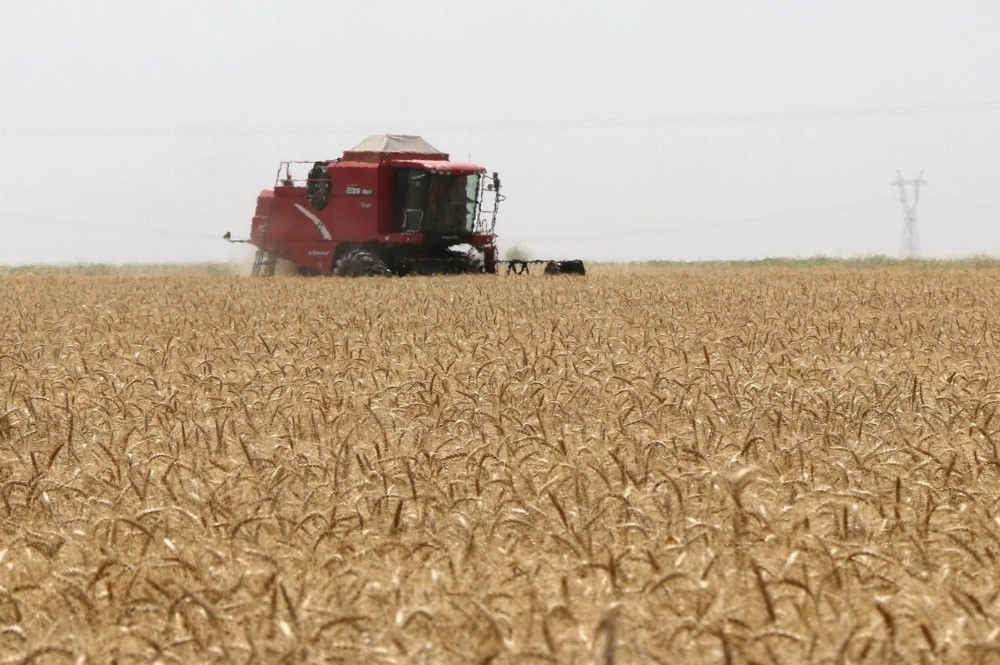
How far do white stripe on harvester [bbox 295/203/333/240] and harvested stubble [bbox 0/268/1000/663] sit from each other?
2317 cm

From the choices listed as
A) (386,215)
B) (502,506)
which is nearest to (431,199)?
(386,215)

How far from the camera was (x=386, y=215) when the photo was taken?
35.2m

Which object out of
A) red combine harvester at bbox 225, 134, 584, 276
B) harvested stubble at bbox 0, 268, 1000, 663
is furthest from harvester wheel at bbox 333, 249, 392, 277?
harvested stubble at bbox 0, 268, 1000, 663

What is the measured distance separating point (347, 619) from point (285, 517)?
188 cm

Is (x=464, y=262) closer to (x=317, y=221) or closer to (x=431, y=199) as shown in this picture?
(x=431, y=199)

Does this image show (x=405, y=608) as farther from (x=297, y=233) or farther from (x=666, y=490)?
(x=297, y=233)

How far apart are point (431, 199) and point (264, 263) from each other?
535 centimetres

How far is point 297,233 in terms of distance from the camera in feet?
121

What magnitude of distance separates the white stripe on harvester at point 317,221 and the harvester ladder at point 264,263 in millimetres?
1658

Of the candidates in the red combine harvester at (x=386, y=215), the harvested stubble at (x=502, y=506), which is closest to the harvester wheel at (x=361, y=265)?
the red combine harvester at (x=386, y=215)

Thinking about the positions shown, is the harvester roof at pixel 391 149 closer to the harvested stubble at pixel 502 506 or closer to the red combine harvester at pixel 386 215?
the red combine harvester at pixel 386 215

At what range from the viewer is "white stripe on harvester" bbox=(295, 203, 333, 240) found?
3619cm

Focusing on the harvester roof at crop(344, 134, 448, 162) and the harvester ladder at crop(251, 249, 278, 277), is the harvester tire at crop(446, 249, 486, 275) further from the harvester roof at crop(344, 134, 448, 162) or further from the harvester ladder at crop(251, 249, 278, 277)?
the harvester ladder at crop(251, 249, 278, 277)

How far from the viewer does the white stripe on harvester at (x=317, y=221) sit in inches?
1425
